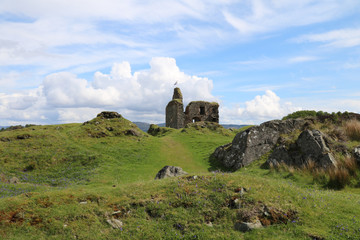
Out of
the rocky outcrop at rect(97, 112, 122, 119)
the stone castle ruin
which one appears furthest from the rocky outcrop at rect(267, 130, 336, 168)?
the stone castle ruin

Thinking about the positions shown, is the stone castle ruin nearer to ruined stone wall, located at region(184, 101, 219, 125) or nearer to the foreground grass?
ruined stone wall, located at region(184, 101, 219, 125)

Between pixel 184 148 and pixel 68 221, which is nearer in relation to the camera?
pixel 68 221

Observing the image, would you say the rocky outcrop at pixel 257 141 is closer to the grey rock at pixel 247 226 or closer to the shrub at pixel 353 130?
the shrub at pixel 353 130

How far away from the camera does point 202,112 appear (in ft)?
218

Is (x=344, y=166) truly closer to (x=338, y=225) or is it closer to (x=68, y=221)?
(x=338, y=225)

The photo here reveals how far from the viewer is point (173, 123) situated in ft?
217

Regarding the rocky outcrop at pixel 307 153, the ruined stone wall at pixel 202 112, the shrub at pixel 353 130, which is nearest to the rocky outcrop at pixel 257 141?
the rocky outcrop at pixel 307 153

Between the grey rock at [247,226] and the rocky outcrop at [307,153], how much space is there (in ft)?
30.2

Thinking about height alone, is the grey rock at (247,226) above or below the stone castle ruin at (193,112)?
below

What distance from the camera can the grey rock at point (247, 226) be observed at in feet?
27.4

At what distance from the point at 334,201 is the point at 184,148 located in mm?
25772

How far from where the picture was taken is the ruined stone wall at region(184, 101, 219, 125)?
215 feet

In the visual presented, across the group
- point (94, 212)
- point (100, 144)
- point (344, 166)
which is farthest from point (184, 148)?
point (94, 212)

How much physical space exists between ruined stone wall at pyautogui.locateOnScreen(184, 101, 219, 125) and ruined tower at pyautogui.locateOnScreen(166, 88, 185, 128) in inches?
71.3
